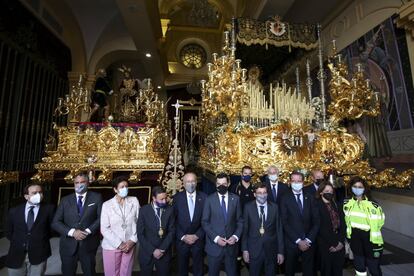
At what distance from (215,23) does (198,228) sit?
1560 cm

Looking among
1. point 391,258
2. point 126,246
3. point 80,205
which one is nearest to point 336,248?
point 391,258

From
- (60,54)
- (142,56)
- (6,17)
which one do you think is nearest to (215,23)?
(142,56)

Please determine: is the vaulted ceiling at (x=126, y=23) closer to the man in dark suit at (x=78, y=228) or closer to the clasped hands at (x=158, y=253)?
the man in dark suit at (x=78, y=228)

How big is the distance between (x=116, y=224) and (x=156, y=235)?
0.47 m

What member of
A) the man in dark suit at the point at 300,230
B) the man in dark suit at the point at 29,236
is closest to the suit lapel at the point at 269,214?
the man in dark suit at the point at 300,230

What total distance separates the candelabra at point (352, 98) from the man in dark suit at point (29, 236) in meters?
6.07

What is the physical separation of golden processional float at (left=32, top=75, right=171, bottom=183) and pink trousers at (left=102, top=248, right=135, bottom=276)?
246cm

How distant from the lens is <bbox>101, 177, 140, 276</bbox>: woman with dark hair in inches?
104

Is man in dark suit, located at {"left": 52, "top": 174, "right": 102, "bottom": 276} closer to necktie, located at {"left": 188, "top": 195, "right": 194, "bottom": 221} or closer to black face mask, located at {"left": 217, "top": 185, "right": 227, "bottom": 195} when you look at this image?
necktie, located at {"left": 188, "top": 195, "right": 194, "bottom": 221}

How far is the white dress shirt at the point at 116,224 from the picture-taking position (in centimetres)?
263

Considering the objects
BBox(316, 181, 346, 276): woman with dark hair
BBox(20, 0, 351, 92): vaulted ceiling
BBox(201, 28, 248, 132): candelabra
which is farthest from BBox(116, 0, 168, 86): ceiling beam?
BBox(316, 181, 346, 276): woman with dark hair

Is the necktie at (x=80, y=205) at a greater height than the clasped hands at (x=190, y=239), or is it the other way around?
the necktie at (x=80, y=205)

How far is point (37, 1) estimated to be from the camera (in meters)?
7.91

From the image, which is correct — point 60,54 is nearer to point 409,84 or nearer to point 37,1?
point 37,1
